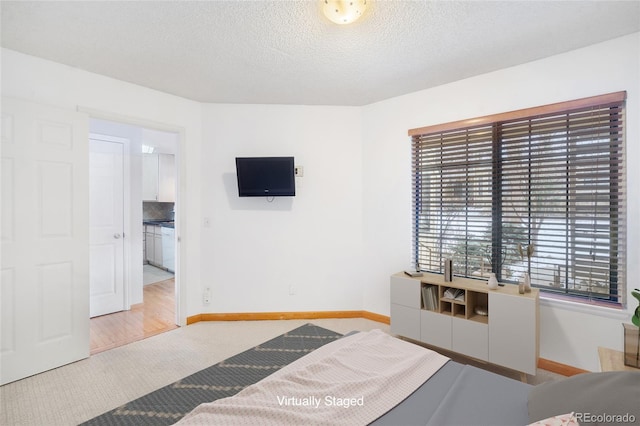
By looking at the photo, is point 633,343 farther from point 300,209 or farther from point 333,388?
point 300,209

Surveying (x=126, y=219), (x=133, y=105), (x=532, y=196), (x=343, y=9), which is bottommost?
(x=126, y=219)

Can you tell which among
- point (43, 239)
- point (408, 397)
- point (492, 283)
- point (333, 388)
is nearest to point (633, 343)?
point (492, 283)

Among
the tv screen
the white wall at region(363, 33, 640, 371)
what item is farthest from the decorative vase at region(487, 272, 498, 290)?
the tv screen

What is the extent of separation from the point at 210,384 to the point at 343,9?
2.18 m

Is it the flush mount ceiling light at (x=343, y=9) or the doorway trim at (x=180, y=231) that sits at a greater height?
the flush mount ceiling light at (x=343, y=9)

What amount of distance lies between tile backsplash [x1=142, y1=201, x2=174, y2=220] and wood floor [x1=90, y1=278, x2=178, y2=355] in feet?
9.79

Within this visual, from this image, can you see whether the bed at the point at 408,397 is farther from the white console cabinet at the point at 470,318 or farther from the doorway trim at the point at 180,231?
the doorway trim at the point at 180,231

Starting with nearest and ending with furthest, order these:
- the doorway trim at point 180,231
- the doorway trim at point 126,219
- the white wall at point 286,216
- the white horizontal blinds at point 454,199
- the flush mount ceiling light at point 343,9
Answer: the flush mount ceiling light at point 343,9 → the white horizontal blinds at point 454,199 → the doorway trim at point 180,231 → the white wall at point 286,216 → the doorway trim at point 126,219

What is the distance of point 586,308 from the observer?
2389 millimetres

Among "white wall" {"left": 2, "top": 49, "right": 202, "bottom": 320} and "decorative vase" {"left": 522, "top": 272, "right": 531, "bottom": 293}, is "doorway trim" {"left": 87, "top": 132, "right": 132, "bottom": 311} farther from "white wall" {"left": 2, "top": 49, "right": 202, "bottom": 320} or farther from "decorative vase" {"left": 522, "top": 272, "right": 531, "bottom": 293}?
"decorative vase" {"left": 522, "top": 272, "right": 531, "bottom": 293}

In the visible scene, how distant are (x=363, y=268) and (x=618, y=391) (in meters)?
2.83

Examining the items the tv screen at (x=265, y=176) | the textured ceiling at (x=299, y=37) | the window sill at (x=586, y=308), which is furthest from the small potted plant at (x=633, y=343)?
the tv screen at (x=265, y=176)

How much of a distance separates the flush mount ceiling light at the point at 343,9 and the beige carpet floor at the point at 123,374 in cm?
281

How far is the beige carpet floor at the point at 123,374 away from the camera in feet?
6.75
